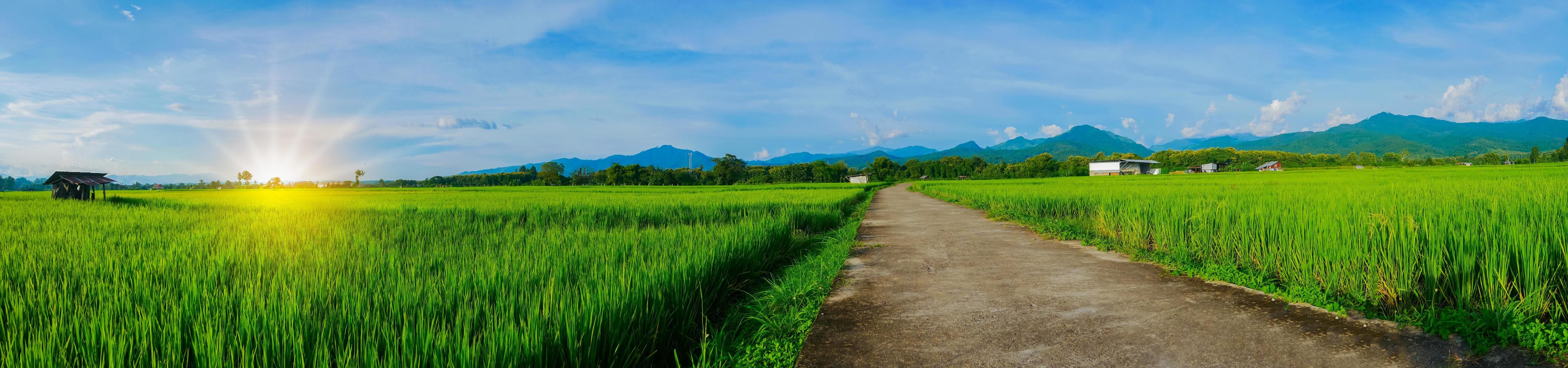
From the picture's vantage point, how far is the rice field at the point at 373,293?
240 cm

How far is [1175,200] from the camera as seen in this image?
986cm

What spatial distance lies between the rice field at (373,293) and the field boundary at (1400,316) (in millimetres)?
4398

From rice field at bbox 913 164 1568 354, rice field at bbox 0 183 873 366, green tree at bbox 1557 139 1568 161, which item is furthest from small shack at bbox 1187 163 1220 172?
rice field at bbox 0 183 873 366

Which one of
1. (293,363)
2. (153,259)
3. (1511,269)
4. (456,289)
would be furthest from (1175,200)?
(153,259)

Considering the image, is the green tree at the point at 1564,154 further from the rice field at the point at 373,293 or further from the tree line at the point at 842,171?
the rice field at the point at 373,293

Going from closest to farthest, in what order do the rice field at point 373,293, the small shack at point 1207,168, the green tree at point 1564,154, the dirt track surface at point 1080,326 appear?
the rice field at point 373,293 → the dirt track surface at point 1080,326 → the green tree at point 1564,154 → the small shack at point 1207,168

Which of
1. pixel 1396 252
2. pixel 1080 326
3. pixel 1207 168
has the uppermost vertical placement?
pixel 1207 168

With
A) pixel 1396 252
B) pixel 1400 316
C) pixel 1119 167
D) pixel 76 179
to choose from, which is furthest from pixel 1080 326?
pixel 1119 167

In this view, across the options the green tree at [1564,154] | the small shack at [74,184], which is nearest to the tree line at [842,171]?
the green tree at [1564,154]

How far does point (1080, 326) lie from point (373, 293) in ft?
15.1

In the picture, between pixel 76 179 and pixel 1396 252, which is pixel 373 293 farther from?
pixel 76 179

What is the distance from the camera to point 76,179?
1942 cm

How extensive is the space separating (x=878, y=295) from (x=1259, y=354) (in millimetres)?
2637

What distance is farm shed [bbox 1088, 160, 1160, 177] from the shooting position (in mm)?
109625
